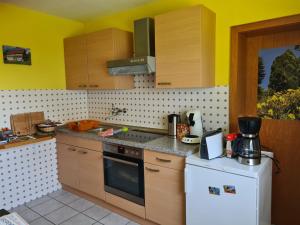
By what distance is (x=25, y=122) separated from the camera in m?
2.87

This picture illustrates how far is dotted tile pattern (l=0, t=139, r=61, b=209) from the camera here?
8.73 feet

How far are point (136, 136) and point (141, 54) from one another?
89 cm

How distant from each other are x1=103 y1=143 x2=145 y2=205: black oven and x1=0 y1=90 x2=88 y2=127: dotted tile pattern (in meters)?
1.10

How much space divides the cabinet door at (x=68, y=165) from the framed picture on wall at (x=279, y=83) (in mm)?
2176

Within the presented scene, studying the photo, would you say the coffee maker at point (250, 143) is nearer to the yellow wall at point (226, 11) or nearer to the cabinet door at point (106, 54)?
the yellow wall at point (226, 11)

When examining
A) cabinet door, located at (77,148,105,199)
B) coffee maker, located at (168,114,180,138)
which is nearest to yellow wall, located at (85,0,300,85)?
coffee maker, located at (168,114,180,138)

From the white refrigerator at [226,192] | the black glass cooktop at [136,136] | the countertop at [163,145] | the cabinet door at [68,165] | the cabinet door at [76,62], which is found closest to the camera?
the white refrigerator at [226,192]

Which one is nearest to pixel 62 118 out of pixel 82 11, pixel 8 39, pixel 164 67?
pixel 8 39

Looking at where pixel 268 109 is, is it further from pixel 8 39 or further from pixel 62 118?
pixel 8 39

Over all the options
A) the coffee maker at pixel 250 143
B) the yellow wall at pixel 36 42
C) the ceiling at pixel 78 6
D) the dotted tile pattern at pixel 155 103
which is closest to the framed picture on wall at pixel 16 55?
the yellow wall at pixel 36 42

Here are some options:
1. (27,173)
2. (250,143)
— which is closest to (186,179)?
(250,143)

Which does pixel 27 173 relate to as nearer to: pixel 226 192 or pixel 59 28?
pixel 59 28

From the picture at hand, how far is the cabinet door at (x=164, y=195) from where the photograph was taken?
6.66 ft

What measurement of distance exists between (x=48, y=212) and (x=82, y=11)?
2.43 m
